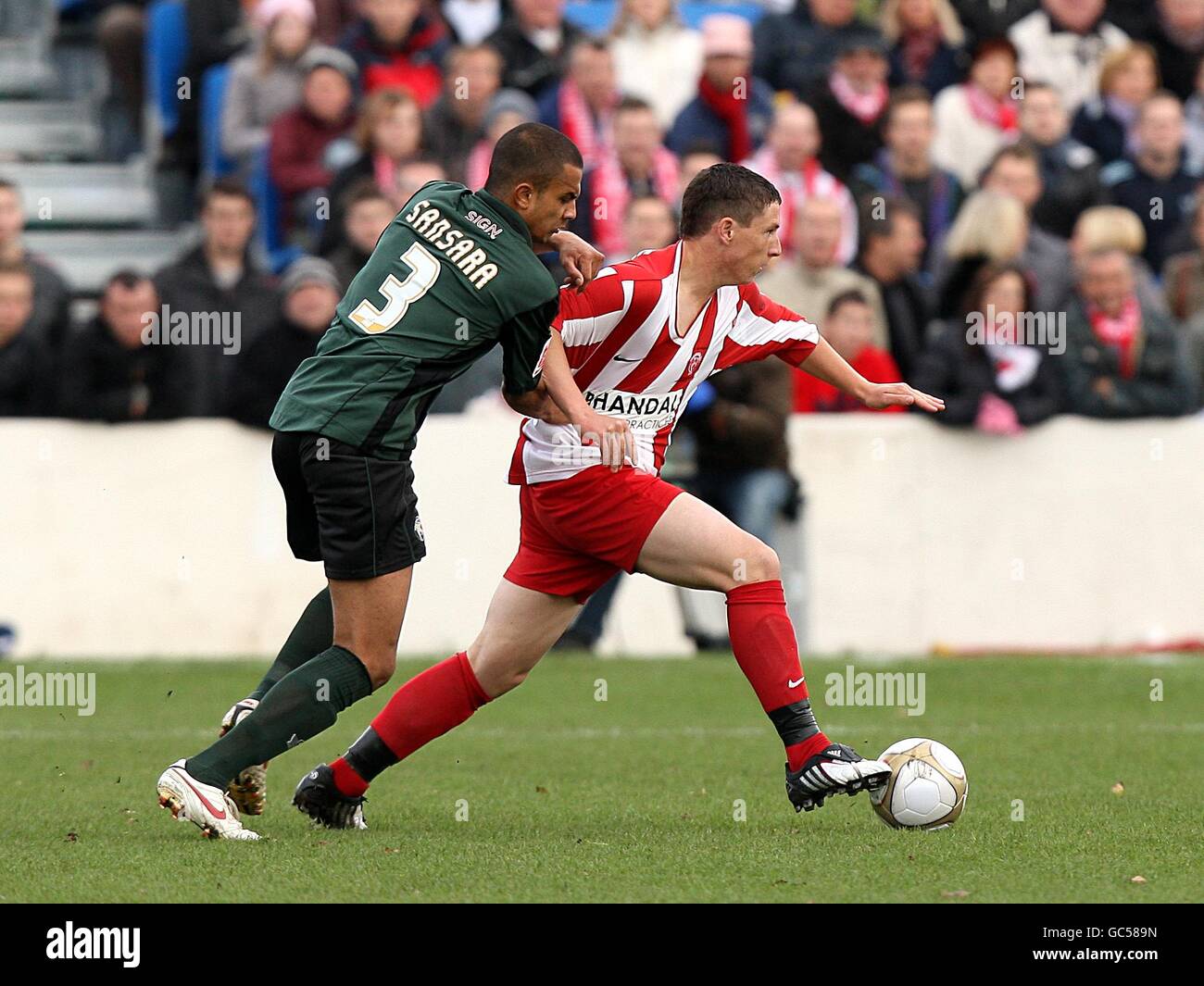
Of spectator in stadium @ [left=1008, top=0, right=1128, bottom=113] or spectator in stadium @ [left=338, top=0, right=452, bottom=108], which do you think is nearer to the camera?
spectator in stadium @ [left=338, top=0, right=452, bottom=108]

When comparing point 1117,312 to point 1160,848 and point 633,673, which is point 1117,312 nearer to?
point 633,673

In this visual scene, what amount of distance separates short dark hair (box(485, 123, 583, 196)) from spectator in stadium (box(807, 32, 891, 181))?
28.8ft

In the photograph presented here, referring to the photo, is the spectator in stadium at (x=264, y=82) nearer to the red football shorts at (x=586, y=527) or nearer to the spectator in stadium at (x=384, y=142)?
the spectator in stadium at (x=384, y=142)

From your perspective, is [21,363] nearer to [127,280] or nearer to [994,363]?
[127,280]

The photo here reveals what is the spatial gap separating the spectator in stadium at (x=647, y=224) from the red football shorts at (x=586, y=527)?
578 centimetres

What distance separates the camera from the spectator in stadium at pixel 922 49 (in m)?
15.9

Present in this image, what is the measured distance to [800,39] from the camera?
1570 cm

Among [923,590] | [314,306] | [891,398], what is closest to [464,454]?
[314,306]

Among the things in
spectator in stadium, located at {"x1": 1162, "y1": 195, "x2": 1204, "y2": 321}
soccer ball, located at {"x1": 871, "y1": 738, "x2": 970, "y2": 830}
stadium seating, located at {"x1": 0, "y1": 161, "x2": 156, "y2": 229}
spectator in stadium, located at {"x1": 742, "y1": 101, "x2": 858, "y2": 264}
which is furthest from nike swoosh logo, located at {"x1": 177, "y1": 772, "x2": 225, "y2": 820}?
stadium seating, located at {"x1": 0, "y1": 161, "x2": 156, "y2": 229}

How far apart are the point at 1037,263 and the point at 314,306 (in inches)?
189

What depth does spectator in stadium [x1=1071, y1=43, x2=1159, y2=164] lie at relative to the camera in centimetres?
1564

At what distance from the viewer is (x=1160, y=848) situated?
245 inches

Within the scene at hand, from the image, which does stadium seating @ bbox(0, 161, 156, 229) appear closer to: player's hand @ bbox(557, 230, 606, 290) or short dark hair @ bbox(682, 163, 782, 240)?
short dark hair @ bbox(682, 163, 782, 240)

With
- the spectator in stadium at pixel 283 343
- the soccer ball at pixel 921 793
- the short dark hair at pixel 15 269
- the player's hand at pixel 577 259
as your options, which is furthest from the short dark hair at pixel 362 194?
the soccer ball at pixel 921 793
